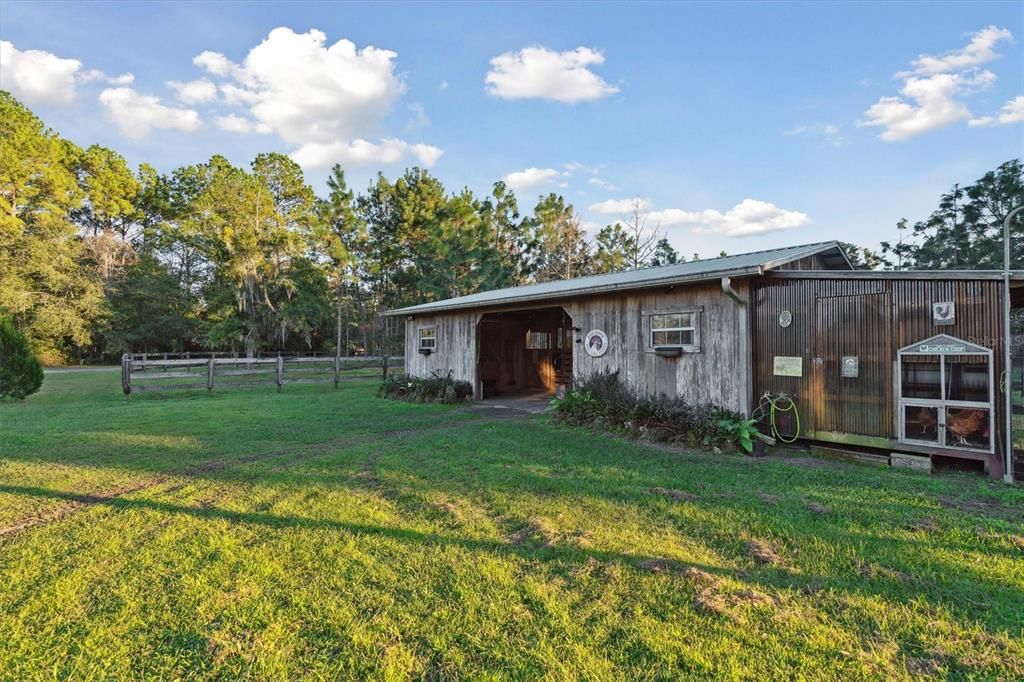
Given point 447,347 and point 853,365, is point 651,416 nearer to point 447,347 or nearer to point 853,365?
point 853,365

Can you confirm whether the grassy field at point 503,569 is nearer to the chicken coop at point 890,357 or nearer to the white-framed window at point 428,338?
the chicken coop at point 890,357

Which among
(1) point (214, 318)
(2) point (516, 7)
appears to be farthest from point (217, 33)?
(1) point (214, 318)

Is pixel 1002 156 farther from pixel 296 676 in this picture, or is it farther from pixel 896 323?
pixel 296 676

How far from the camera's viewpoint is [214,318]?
26.1 meters

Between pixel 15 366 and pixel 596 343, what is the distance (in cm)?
1312

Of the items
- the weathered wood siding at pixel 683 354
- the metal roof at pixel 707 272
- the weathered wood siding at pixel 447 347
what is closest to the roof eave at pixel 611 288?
the metal roof at pixel 707 272

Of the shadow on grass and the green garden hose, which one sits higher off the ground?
the green garden hose

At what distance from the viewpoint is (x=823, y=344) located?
593cm

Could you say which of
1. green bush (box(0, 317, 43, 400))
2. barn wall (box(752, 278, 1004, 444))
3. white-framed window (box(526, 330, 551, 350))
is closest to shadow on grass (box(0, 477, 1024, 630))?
barn wall (box(752, 278, 1004, 444))

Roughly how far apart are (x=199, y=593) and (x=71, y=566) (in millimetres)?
1008

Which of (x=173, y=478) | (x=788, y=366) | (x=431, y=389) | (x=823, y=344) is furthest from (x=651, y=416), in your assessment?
(x=431, y=389)

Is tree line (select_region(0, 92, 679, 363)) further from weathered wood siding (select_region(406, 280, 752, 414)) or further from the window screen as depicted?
the window screen

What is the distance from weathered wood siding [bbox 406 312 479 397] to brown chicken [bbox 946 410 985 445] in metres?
8.48

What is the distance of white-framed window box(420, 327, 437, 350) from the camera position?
41.0 ft
